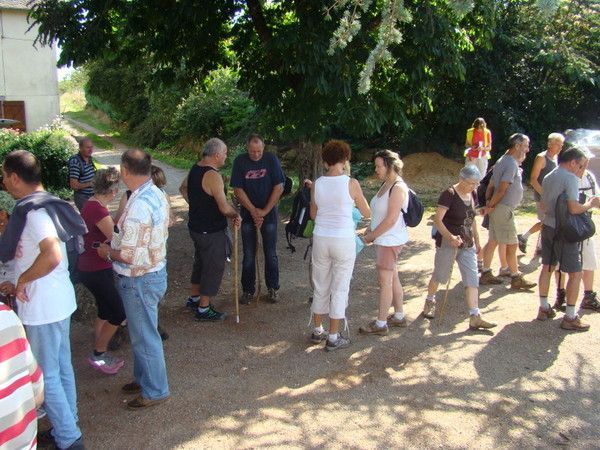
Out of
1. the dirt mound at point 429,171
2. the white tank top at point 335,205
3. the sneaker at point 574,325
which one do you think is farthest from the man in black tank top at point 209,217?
the dirt mound at point 429,171

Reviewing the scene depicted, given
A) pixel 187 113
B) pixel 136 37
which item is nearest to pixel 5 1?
pixel 187 113

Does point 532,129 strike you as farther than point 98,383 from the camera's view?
Yes

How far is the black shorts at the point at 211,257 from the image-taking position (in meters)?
5.70

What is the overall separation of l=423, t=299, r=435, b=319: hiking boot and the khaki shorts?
1391 mm

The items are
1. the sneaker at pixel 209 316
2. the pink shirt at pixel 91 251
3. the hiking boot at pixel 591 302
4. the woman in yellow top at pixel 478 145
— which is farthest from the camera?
the woman in yellow top at pixel 478 145

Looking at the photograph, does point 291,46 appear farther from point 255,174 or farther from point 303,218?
point 303,218

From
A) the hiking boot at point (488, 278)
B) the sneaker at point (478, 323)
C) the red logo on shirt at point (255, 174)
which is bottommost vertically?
the sneaker at point (478, 323)

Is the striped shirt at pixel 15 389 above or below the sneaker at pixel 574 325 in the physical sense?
above

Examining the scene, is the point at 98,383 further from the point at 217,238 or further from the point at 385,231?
the point at 385,231

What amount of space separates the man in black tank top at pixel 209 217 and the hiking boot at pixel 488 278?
3.18 meters

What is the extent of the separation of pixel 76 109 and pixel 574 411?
162 ft

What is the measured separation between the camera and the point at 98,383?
4.56 m

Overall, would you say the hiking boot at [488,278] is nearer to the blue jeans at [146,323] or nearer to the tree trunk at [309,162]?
the tree trunk at [309,162]

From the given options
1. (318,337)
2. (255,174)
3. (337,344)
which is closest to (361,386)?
(337,344)
